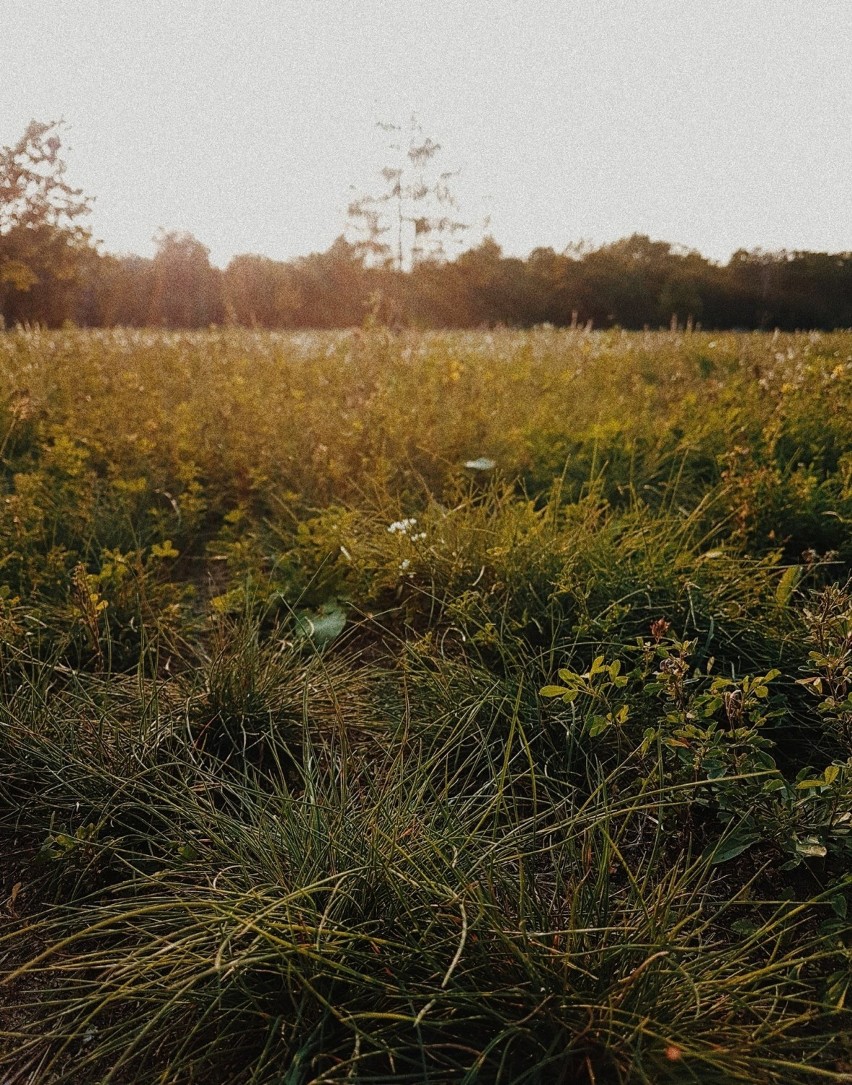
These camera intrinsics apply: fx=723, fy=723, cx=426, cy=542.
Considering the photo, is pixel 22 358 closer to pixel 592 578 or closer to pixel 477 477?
pixel 477 477

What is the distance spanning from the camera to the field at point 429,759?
1.10 meters

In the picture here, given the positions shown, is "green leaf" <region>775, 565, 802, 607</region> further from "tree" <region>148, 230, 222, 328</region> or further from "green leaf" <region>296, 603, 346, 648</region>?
"tree" <region>148, 230, 222, 328</region>

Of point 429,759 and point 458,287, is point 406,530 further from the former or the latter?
point 458,287

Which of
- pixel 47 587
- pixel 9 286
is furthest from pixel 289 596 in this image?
pixel 9 286

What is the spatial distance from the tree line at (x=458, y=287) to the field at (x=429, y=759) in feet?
71.9

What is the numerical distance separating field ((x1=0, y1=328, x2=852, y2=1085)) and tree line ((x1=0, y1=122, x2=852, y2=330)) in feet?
71.9

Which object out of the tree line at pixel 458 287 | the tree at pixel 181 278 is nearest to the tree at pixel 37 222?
the tree line at pixel 458 287

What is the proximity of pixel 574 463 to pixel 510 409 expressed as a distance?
938mm

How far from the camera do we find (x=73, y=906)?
140 cm

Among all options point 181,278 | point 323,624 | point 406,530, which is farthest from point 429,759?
point 181,278

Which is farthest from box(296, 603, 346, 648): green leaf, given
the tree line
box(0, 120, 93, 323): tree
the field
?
the tree line

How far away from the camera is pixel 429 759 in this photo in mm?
1591

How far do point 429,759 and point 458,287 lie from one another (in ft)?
104

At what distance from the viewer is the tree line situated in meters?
27.5
